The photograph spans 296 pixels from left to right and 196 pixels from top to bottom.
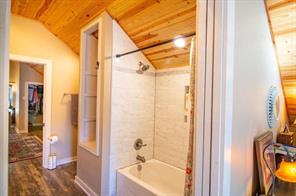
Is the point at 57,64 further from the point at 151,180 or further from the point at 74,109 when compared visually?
the point at 151,180

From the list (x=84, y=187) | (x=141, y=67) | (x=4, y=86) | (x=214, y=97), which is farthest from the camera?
(x=84, y=187)

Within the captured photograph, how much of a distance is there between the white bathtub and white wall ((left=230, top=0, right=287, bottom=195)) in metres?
1.05

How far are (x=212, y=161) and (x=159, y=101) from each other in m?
2.01

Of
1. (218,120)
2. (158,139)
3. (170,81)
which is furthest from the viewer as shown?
(158,139)

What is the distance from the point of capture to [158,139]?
301 centimetres

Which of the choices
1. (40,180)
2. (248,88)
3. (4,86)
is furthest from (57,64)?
(248,88)

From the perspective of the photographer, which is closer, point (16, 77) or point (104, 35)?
point (104, 35)

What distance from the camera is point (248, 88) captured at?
1.29 m

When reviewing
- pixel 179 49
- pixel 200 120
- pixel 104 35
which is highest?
pixel 104 35

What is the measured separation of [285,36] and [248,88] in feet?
3.06

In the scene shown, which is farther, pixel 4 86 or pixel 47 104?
pixel 47 104

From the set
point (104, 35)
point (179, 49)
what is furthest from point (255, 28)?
point (104, 35)

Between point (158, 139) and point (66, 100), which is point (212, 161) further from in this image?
point (66, 100)

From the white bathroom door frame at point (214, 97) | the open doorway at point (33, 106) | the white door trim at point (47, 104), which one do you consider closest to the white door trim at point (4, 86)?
the white bathroom door frame at point (214, 97)
